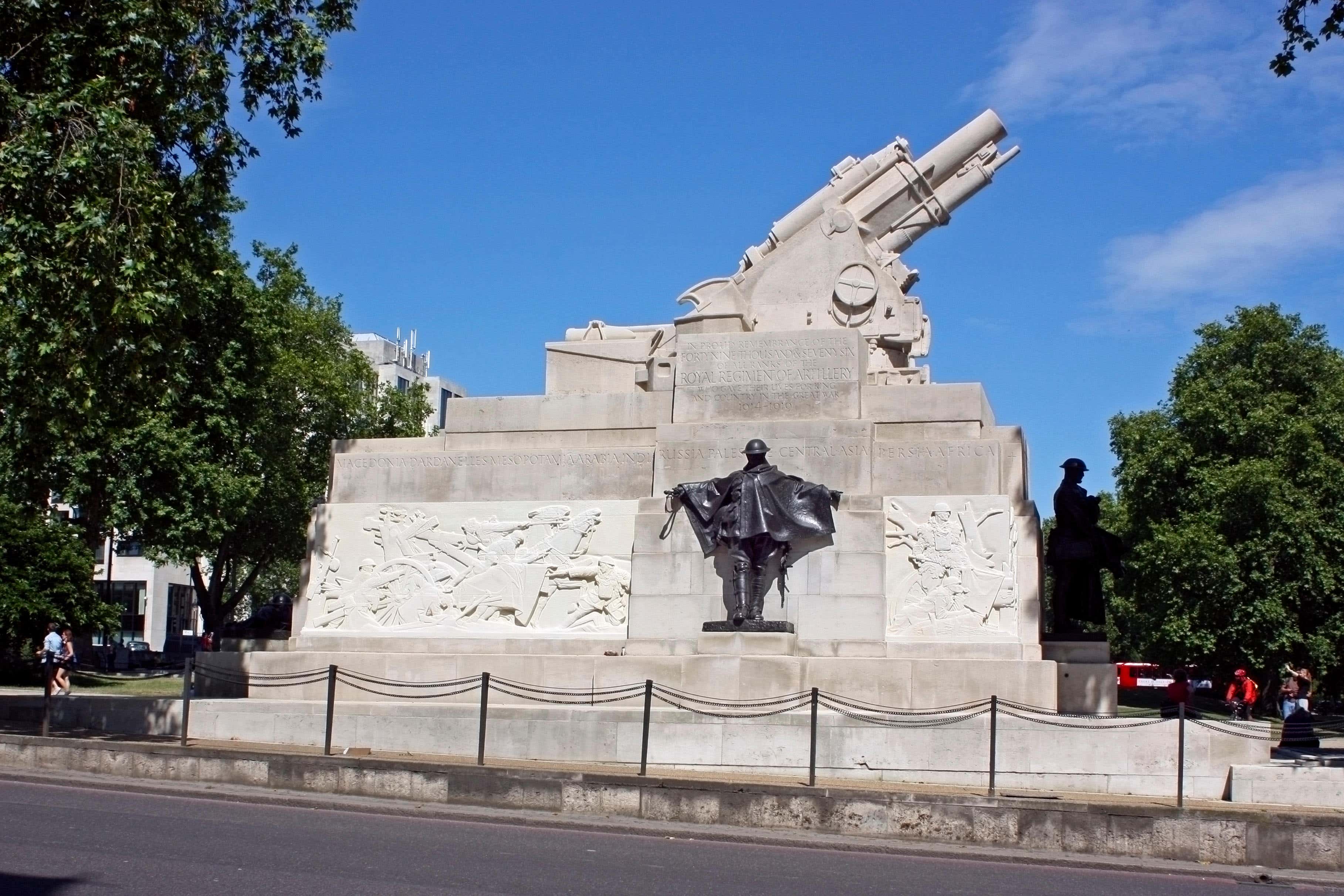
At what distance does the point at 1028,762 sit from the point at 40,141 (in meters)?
14.2

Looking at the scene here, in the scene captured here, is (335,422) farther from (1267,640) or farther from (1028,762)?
(1028,762)

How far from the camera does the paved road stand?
32.7 feet

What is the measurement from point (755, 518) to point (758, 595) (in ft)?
3.34

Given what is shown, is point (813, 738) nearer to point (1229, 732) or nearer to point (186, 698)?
point (1229, 732)

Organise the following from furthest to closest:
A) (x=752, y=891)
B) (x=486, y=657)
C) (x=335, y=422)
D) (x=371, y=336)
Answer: (x=371, y=336)
(x=335, y=422)
(x=486, y=657)
(x=752, y=891)

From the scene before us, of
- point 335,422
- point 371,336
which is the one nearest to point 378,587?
point 335,422

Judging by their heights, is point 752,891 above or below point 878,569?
below

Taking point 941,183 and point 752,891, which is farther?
point 941,183

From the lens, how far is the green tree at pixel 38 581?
37.6 metres

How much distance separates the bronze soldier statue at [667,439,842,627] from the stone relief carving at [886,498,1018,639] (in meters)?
1.07

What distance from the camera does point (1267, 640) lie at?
4206 centimetres

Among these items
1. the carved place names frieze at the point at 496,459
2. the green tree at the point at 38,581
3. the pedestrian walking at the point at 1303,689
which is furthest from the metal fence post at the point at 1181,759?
the green tree at the point at 38,581

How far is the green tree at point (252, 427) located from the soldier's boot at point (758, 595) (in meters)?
10.7

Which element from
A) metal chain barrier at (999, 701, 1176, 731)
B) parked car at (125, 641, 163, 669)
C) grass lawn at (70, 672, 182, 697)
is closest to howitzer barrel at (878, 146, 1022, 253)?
metal chain barrier at (999, 701, 1176, 731)
